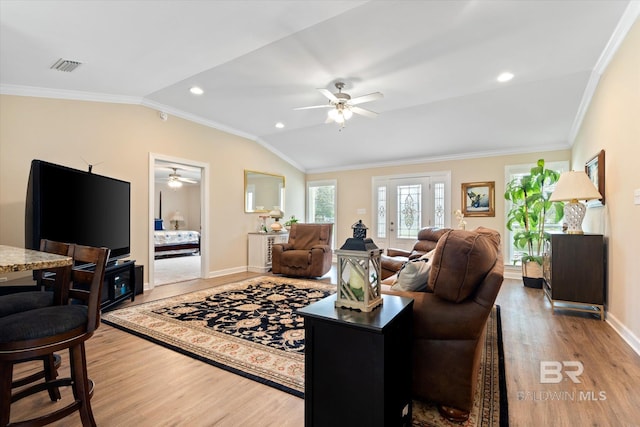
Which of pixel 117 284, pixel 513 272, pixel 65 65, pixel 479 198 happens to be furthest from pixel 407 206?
pixel 65 65

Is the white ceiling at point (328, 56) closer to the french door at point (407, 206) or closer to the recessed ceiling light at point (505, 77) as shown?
the recessed ceiling light at point (505, 77)

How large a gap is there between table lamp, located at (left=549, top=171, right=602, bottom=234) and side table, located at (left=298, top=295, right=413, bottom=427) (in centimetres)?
307

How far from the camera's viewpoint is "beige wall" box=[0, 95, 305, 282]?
338 centimetres

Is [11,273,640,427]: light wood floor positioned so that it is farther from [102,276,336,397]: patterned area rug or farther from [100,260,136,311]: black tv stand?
[100,260,136,311]: black tv stand

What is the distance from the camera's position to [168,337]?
106 inches

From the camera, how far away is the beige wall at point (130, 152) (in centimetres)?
338

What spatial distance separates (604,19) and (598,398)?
3041 mm

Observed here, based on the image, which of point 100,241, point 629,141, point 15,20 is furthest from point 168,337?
point 629,141

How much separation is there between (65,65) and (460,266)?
13.1 feet

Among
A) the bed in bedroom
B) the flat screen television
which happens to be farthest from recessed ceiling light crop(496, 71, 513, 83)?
the bed in bedroom

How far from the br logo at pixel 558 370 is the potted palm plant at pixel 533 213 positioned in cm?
275

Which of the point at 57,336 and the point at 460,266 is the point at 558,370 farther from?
the point at 57,336

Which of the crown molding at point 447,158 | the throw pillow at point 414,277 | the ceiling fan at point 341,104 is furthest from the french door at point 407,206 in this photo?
the throw pillow at point 414,277

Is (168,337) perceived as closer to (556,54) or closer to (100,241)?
(100,241)
